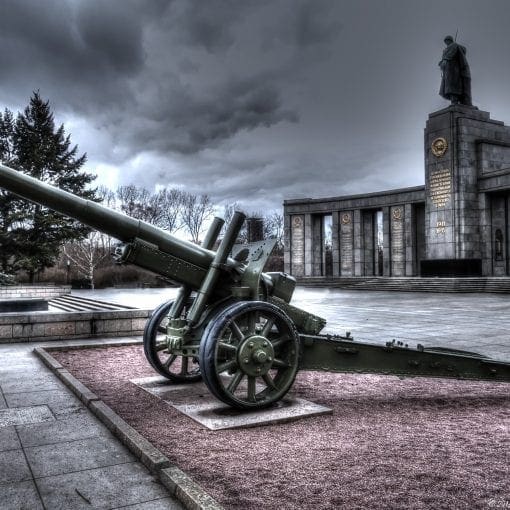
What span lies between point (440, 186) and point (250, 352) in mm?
29526


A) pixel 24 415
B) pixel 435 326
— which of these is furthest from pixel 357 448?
pixel 435 326

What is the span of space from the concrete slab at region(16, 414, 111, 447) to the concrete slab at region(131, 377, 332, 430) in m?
0.82

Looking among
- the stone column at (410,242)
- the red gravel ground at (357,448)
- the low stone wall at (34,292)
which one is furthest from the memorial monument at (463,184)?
the red gravel ground at (357,448)

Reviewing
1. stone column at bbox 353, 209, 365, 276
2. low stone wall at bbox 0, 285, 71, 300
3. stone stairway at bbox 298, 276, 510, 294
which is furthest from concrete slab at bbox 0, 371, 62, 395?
stone column at bbox 353, 209, 365, 276

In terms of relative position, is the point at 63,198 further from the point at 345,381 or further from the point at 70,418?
the point at 345,381

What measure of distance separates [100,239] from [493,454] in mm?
52790

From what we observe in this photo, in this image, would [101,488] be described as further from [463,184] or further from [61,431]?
[463,184]

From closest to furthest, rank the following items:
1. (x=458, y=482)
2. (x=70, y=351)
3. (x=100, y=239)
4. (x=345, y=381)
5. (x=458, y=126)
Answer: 1. (x=458, y=482)
2. (x=345, y=381)
3. (x=70, y=351)
4. (x=458, y=126)
5. (x=100, y=239)

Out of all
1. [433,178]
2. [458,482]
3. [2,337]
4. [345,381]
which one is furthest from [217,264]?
[433,178]

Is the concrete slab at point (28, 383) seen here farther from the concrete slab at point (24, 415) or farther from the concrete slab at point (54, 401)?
the concrete slab at point (24, 415)

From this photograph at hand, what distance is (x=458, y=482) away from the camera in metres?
3.36

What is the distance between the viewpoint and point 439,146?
104 feet

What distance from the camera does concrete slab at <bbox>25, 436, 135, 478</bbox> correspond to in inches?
143

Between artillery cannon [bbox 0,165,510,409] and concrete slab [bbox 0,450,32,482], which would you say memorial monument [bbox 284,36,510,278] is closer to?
artillery cannon [bbox 0,165,510,409]
